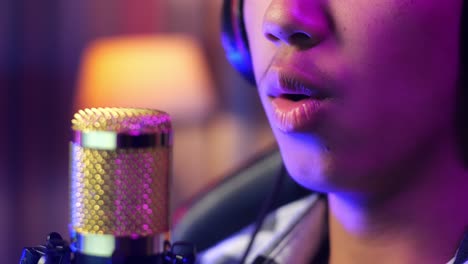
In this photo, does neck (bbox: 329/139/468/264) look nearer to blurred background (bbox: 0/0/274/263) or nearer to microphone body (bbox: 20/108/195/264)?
microphone body (bbox: 20/108/195/264)

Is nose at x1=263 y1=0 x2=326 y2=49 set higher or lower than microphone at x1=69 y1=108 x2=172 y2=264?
higher

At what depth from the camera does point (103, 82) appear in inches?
106

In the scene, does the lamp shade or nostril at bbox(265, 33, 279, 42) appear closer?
nostril at bbox(265, 33, 279, 42)

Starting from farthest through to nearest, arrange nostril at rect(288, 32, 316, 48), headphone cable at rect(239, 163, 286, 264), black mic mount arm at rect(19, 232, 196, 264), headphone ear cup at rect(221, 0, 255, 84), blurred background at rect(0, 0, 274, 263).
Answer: blurred background at rect(0, 0, 274, 263) → headphone cable at rect(239, 163, 286, 264) → headphone ear cup at rect(221, 0, 255, 84) → nostril at rect(288, 32, 316, 48) → black mic mount arm at rect(19, 232, 196, 264)

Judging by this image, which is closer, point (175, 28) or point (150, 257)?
point (150, 257)

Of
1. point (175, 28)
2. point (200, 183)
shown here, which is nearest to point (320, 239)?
point (200, 183)

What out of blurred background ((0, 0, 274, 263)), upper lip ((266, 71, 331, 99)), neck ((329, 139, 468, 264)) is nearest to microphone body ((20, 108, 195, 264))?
upper lip ((266, 71, 331, 99))

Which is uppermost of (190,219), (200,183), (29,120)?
(190,219)

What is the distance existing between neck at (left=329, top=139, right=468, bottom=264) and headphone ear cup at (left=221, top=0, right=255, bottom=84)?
0.21 m

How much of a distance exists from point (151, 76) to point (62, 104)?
738mm

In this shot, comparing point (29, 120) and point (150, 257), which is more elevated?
point (150, 257)

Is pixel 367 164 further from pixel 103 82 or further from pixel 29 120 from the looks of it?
pixel 29 120

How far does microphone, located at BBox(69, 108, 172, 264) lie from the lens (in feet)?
2.27

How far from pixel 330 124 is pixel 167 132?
185 millimetres
